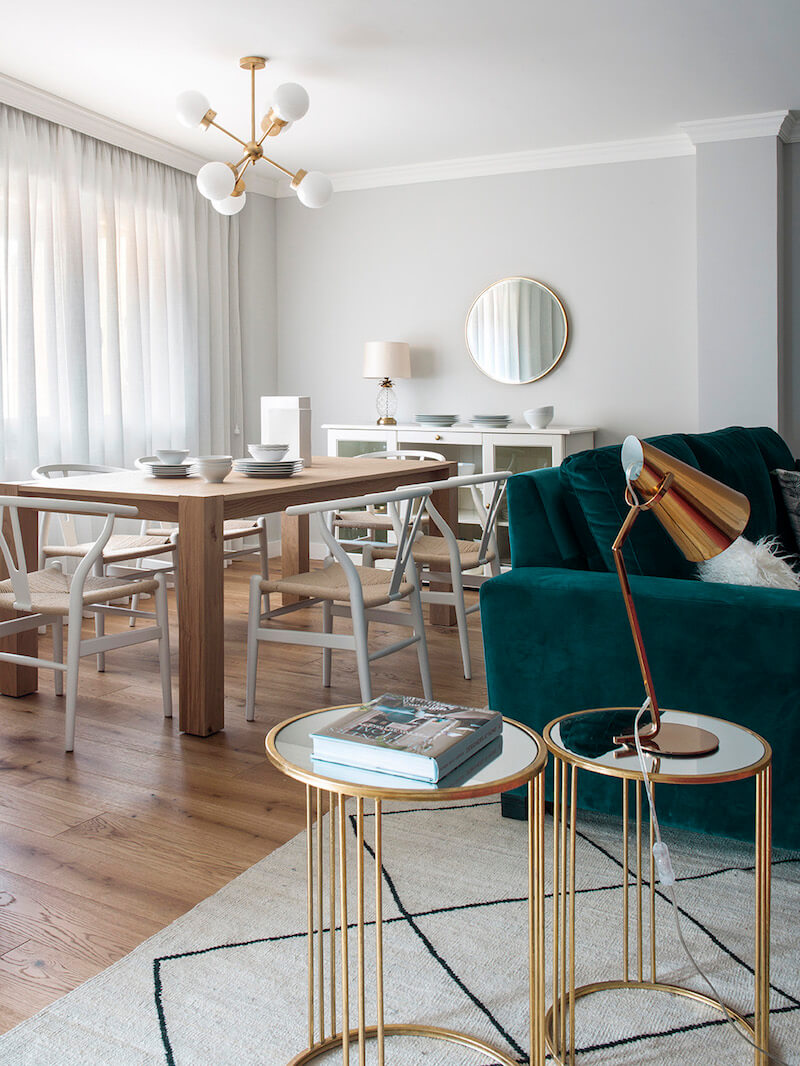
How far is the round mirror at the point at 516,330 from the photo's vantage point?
5324 mm

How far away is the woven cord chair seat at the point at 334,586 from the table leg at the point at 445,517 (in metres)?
1.07

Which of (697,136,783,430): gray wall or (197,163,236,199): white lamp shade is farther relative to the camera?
(697,136,783,430): gray wall

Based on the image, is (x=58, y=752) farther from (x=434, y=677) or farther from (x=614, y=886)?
(x=614, y=886)

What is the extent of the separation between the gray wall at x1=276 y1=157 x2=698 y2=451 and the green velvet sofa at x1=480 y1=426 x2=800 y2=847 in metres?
2.98

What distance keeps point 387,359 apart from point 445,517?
5.30ft

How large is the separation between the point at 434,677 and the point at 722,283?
2.67 metres

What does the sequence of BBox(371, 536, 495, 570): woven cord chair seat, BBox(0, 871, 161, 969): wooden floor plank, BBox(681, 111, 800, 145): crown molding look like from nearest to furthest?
BBox(0, 871, 161, 969): wooden floor plank < BBox(371, 536, 495, 570): woven cord chair seat < BBox(681, 111, 800, 145): crown molding

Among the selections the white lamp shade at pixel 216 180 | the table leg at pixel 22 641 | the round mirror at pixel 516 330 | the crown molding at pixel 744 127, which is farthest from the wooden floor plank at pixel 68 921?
the crown molding at pixel 744 127

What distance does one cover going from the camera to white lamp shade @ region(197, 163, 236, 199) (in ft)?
11.7

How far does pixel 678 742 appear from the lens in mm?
1377

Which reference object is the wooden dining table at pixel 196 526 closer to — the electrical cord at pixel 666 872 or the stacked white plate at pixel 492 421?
the electrical cord at pixel 666 872

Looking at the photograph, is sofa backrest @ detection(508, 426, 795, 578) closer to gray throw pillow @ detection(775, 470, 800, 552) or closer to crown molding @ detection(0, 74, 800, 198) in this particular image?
gray throw pillow @ detection(775, 470, 800, 552)

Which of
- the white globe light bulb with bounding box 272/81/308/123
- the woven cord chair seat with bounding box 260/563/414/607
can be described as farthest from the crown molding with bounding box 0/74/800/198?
the woven cord chair seat with bounding box 260/563/414/607

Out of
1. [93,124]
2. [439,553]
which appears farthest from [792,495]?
[93,124]
